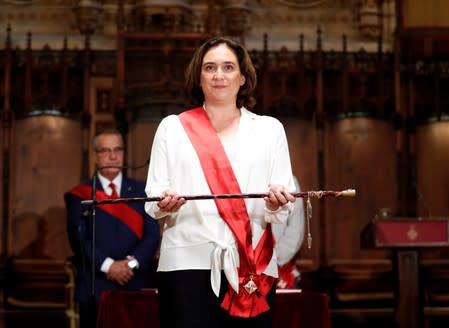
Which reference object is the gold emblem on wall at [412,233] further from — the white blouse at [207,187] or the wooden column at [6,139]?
the wooden column at [6,139]

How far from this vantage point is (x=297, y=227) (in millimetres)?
5535

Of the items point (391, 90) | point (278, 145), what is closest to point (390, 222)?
point (391, 90)

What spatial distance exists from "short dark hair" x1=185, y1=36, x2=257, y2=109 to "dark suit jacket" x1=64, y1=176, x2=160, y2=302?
6.22 feet

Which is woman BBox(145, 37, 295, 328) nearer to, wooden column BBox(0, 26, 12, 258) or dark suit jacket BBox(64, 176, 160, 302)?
dark suit jacket BBox(64, 176, 160, 302)

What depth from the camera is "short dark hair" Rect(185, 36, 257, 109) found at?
9.05 ft

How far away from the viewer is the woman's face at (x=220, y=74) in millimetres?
2703

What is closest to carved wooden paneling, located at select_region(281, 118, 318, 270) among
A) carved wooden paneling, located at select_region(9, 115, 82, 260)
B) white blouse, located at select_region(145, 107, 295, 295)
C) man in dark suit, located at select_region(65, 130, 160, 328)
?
carved wooden paneling, located at select_region(9, 115, 82, 260)

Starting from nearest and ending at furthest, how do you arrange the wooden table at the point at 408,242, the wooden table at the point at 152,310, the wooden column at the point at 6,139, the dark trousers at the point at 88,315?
1. the wooden table at the point at 152,310
2. the dark trousers at the point at 88,315
3. the wooden table at the point at 408,242
4. the wooden column at the point at 6,139

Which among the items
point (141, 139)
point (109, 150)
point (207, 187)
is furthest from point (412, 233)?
point (207, 187)

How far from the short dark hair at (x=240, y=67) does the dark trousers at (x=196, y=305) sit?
2.04 feet

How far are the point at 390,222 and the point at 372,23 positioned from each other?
12.2ft

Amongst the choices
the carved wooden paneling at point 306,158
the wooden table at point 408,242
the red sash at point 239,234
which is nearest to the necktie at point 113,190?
the wooden table at point 408,242

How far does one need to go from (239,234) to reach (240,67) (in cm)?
56

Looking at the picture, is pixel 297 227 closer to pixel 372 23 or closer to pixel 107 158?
pixel 107 158
